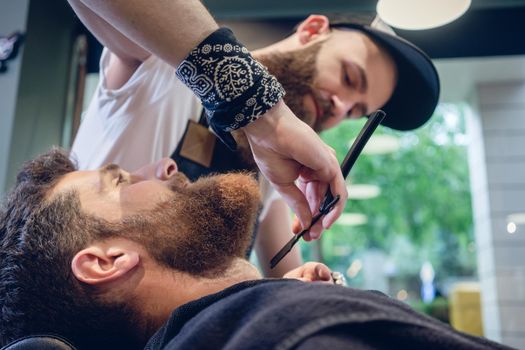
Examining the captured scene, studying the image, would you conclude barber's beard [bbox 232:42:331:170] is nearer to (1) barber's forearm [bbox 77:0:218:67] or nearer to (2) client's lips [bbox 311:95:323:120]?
(2) client's lips [bbox 311:95:323:120]

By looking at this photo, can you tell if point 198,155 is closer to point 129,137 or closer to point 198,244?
point 129,137

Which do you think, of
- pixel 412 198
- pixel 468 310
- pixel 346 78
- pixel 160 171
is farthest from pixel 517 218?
pixel 160 171

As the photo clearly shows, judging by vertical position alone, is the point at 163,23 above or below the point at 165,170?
above

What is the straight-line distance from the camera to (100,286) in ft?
4.03

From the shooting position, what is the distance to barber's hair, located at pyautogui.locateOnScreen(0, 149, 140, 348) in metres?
1.23

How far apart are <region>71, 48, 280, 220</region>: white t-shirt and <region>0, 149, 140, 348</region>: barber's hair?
0.53 meters

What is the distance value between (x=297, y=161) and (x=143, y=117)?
850 millimetres

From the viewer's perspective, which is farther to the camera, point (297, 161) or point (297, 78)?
point (297, 78)

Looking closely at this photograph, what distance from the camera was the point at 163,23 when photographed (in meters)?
1.02

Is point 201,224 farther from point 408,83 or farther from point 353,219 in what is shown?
point 353,219

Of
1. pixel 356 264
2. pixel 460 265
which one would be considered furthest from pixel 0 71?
pixel 460 265

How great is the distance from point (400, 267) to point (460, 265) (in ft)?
4.08

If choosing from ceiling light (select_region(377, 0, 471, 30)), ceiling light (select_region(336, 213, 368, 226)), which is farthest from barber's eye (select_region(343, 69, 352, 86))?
ceiling light (select_region(336, 213, 368, 226))

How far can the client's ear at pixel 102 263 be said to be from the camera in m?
1.20
